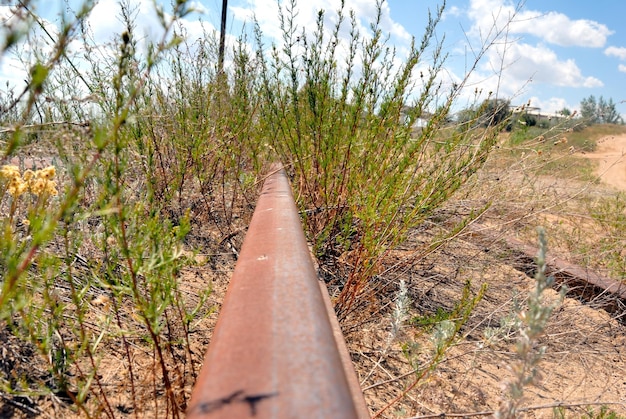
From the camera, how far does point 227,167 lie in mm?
4574

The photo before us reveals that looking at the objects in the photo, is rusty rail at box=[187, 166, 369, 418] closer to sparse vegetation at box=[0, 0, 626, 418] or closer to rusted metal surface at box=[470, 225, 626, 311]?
sparse vegetation at box=[0, 0, 626, 418]

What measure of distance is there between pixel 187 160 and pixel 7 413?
8.42 feet

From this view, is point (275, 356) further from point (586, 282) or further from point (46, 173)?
point (586, 282)

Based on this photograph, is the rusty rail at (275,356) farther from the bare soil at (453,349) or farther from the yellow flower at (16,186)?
the yellow flower at (16,186)

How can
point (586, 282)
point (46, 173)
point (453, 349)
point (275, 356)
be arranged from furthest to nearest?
point (586, 282), point (453, 349), point (46, 173), point (275, 356)

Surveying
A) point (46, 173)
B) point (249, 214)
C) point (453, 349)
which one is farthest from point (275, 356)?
point (249, 214)

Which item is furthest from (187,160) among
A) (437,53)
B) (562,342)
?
(562,342)

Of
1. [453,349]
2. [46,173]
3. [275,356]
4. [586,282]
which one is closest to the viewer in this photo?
[275,356]

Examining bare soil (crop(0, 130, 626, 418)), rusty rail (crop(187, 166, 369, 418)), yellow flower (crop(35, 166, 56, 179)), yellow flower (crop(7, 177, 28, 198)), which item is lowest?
bare soil (crop(0, 130, 626, 418))

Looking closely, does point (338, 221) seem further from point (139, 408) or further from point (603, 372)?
point (139, 408)

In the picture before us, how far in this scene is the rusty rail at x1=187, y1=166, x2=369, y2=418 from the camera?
29.1 inches

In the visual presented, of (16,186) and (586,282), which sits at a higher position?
(16,186)

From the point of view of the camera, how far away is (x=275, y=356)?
87 cm

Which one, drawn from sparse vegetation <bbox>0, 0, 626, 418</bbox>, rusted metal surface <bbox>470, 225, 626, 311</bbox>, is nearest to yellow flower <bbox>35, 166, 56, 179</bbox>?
sparse vegetation <bbox>0, 0, 626, 418</bbox>
